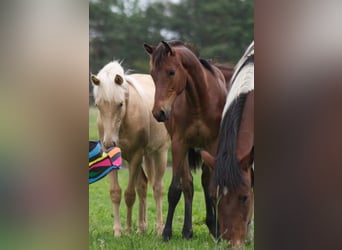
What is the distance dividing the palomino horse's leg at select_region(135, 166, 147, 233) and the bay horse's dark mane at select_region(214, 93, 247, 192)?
0.56 m

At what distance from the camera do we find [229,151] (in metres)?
4.40

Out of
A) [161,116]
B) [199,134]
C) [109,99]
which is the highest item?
[109,99]

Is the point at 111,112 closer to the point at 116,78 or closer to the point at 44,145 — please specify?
the point at 116,78

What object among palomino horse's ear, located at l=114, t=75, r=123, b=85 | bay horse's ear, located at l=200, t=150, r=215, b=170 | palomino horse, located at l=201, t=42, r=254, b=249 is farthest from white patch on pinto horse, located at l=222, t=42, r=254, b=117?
palomino horse's ear, located at l=114, t=75, r=123, b=85

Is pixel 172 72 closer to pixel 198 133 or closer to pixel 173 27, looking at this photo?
pixel 173 27

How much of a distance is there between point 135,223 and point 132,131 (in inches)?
25.7

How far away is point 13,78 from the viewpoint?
13.4ft

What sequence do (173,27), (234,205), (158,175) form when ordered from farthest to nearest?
(158,175) < (173,27) < (234,205)

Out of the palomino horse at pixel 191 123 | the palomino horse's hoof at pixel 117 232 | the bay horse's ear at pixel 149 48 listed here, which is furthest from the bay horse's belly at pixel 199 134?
the palomino horse's hoof at pixel 117 232

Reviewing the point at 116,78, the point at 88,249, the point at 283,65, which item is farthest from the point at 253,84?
the point at 88,249

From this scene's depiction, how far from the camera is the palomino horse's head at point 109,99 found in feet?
14.4

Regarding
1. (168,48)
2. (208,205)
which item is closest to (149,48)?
(168,48)

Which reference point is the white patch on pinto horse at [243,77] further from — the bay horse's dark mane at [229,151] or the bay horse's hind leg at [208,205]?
the bay horse's hind leg at [208,205]

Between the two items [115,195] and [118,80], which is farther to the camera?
[115,195]
